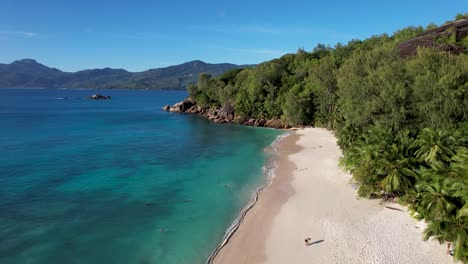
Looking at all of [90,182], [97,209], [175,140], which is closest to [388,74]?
[97,209]

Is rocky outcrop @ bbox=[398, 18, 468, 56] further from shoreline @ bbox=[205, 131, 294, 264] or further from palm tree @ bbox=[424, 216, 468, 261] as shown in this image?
palm tree @ bbox=[424, 216, 468, 261]

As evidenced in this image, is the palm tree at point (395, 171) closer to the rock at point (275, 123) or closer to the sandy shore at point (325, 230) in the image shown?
the sandy shore at point (325, 230)

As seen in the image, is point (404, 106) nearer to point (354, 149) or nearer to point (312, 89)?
point (354, 149)

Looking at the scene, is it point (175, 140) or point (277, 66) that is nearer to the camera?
point (175, 140)

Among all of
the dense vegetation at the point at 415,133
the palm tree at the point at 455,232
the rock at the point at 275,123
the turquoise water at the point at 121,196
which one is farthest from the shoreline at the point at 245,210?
the rock at the point at 275,123

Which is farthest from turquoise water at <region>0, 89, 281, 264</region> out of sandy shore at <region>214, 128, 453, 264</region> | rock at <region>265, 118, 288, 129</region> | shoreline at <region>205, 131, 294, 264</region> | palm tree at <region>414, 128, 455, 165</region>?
rock at <region>265, 118, 288, 129</region>

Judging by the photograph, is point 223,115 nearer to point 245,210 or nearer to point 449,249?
point 245,210
